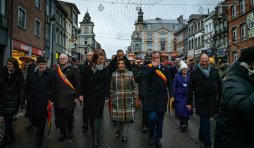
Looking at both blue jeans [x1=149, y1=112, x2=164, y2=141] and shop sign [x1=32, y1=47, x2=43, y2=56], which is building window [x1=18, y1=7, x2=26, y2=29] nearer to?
shop sign [x1=32, y1=47, x2=43, y2=56]

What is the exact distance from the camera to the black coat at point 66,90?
15.3ft

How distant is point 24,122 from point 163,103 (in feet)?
15.1

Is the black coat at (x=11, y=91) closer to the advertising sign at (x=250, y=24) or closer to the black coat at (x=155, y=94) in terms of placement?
the black coat at (x=155, y=94)

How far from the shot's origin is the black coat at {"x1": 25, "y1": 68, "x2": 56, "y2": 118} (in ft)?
14.2

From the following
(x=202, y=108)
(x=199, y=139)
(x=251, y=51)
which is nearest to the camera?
(x=251, y=51)

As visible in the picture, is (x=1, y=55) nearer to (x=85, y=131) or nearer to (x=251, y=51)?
(x=85, y=131)

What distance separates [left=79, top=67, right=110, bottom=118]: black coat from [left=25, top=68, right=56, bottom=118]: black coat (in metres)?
0.73

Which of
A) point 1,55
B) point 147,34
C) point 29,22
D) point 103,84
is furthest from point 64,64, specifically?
point 147,34

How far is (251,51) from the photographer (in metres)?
1.80

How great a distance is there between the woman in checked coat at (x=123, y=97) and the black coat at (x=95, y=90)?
21cm

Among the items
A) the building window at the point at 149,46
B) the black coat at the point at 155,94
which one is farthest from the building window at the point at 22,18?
the building window at the point at 149,46

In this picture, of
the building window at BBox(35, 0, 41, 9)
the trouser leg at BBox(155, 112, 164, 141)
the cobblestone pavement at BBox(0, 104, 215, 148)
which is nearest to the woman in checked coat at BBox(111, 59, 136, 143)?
the cobblestone pavement at BBox(0, 104, 215, 148)

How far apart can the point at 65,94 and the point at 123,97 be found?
142cm

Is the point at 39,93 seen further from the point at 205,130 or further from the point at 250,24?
the point at 250,24
